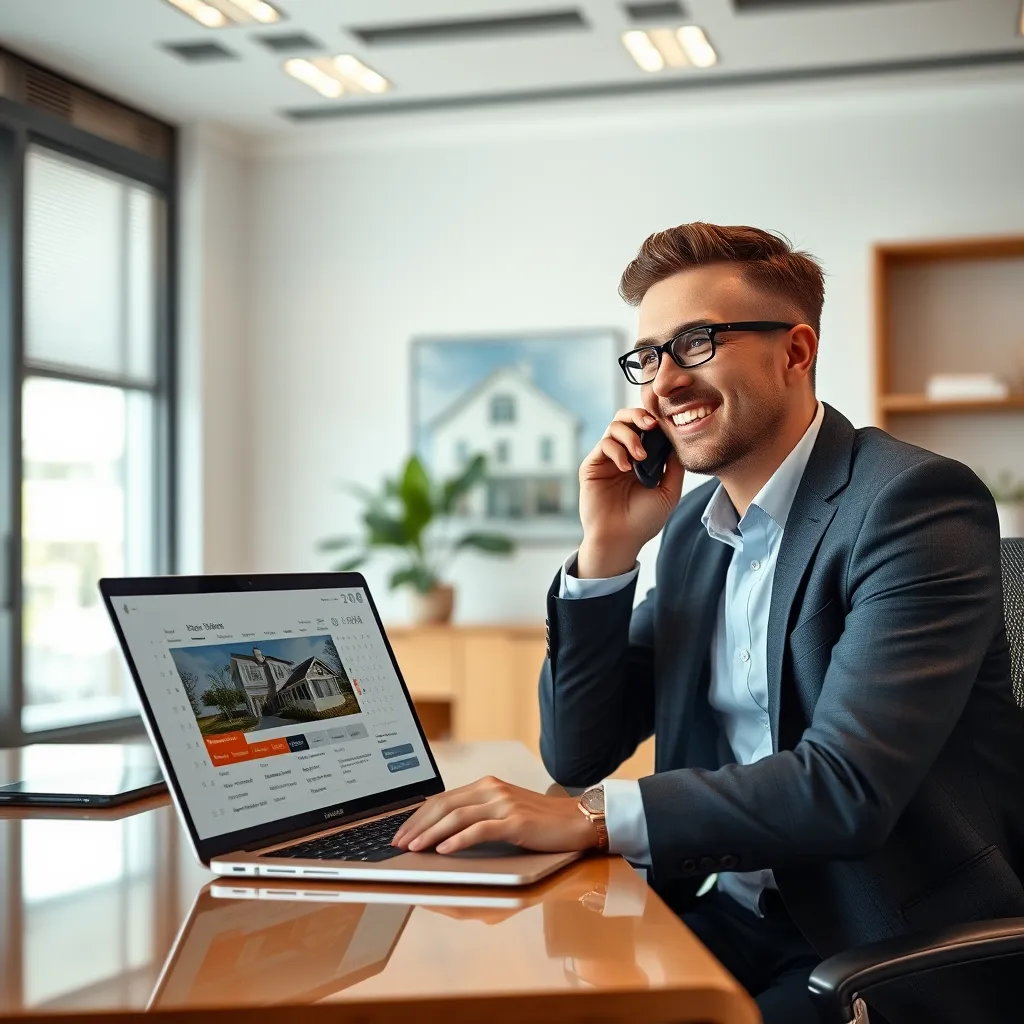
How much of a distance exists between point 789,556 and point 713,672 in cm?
28

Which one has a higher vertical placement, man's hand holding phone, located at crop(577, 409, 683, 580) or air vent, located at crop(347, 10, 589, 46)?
air vent, located at crop(347, 10, 589, 46)

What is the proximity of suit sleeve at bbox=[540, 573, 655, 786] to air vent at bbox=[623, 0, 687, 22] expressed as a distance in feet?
10.4

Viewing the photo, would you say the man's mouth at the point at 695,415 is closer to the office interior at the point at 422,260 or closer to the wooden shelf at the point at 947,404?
the office interior at the point at 422,260

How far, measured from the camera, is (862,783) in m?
1.24

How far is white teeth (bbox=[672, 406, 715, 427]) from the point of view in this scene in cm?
169

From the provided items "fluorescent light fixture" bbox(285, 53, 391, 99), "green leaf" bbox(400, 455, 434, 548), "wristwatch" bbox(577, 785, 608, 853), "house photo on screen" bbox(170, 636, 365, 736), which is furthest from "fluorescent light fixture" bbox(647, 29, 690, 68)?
"wristwatch" bbox(577, 785, 608, 853)

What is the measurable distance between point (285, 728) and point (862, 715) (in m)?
0.60

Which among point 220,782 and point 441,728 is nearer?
point 220,782

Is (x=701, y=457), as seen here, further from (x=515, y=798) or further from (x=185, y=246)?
(x=185, y=246)

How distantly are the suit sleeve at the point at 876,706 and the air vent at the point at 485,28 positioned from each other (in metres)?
3.46

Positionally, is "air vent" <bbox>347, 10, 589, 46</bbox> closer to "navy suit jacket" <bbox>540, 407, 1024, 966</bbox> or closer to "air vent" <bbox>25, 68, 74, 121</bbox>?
"air vent" <bbox>25, 68, 74, 121</bbox>

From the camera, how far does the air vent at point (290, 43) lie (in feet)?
15.1

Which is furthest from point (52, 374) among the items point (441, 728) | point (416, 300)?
point (441, 728)

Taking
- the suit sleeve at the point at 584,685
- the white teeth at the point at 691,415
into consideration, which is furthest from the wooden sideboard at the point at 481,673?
the white teeth at the point at 691,415
